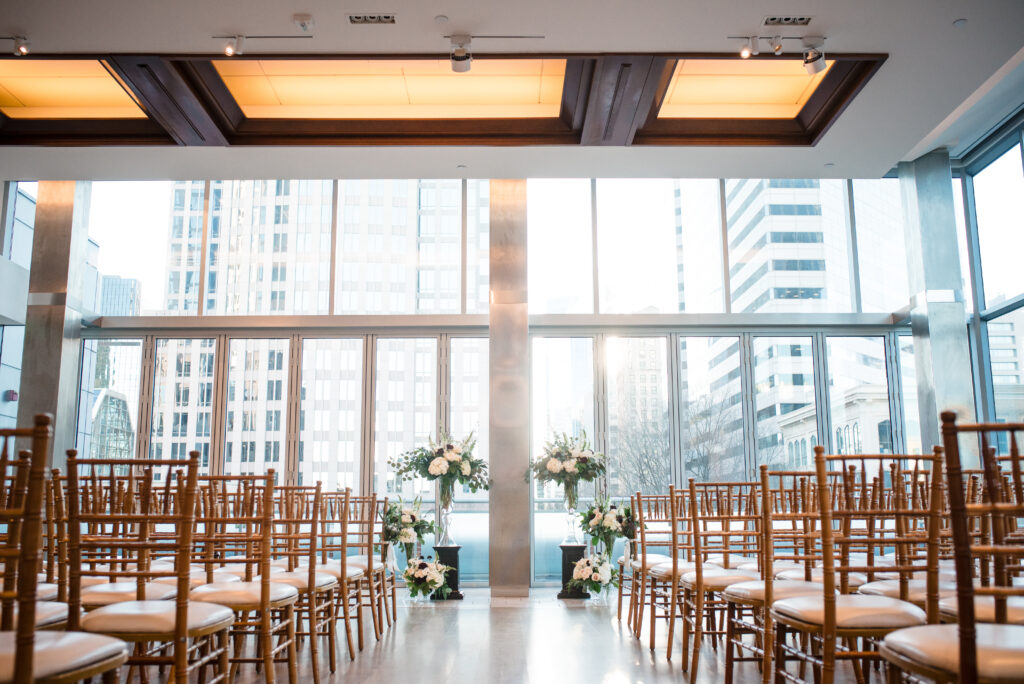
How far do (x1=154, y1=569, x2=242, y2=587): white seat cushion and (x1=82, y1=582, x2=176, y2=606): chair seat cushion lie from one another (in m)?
0.14

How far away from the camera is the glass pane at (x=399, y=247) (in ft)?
28.8

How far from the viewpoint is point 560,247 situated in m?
8.97

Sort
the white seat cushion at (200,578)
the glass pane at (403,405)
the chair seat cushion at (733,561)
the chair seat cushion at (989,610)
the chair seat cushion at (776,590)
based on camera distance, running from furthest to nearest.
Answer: the glass pane at (403,405)
the chair seat cushion at (733,561)
the white seat cushion at (200,578)
the chair seat cushion at (776,590)
the chair seat cushion at (989,610)

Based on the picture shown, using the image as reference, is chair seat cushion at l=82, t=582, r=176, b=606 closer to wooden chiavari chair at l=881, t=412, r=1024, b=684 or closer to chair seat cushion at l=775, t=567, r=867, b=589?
wooden chiavari chair at l=881, t=412, r=1024, b=684

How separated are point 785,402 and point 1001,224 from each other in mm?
2772

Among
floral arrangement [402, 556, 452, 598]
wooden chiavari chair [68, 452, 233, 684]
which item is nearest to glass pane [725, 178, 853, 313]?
floral arrangement [402, 556, 452, 598]

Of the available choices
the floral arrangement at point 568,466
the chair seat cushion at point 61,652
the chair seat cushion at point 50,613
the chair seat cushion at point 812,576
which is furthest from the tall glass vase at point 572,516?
the chair seat cushion at point 61,652

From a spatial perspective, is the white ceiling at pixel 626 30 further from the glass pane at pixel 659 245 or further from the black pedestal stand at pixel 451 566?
the black pedestal stand at pixel 451 566

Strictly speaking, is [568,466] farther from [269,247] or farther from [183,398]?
[183,398]

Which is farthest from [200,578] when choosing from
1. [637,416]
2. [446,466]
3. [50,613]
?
[637,416]

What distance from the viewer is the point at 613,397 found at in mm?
8539

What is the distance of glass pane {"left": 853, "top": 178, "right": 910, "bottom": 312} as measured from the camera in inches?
345

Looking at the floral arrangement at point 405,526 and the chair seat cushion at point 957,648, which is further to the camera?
the floral arrangement at point 405,526

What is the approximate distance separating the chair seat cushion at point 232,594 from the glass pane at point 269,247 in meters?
5.45
